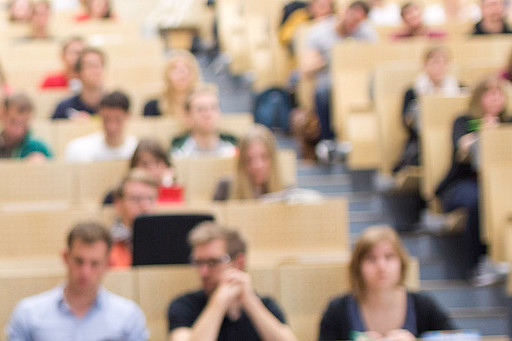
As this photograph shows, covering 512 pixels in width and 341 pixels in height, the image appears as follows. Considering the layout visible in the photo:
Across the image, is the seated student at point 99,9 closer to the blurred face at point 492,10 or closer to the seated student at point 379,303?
the blurred face at point 492,10

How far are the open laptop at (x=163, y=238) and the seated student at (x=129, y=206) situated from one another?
0.45ft

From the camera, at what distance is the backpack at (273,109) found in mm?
6629

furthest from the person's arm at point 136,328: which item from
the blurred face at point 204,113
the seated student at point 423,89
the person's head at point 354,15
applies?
the person's head at point 354,15

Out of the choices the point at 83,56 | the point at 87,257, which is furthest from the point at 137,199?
the point at 83,56

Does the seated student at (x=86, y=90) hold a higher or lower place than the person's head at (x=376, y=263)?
higher

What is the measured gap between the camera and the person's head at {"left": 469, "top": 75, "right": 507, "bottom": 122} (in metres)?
4.97

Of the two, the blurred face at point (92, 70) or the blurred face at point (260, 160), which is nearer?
the blurred face at point (260, 160)

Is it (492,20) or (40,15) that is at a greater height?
(40,15)

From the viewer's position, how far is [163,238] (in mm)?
3889

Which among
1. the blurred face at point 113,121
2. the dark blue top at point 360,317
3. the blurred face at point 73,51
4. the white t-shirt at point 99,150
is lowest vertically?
the dark blue top at point 360,317

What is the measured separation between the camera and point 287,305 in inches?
150

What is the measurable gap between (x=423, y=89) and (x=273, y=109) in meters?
1.30

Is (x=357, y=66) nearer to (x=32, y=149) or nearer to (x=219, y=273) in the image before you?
(x=32, y=149)

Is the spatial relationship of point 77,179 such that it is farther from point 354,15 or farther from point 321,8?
point 321,8
